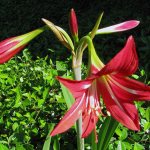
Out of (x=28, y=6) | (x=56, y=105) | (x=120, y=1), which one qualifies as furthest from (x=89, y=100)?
(x=28, y=6)

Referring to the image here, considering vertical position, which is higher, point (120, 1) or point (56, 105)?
point (120, 1)

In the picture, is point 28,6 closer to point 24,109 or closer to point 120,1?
point 120,1

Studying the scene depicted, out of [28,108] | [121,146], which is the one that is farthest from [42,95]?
[121,146]

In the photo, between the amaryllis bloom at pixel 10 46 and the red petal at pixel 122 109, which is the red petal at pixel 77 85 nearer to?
the red petal at pixel 122 109

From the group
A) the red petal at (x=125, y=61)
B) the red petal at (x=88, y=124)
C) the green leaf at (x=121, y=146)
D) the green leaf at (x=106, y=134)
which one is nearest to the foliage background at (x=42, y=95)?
the green leaf at (x=121, y=146)

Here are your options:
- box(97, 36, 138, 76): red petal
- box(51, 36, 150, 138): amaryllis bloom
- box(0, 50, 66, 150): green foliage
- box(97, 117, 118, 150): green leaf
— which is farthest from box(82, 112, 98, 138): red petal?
box(0, 50, 66, 150): green foliage

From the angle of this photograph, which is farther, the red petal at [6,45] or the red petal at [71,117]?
the red petal at [6,45]

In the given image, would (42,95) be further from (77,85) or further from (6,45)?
(77,85)
